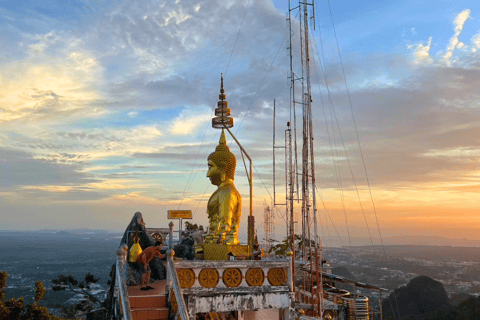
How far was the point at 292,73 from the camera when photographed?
77.3ft

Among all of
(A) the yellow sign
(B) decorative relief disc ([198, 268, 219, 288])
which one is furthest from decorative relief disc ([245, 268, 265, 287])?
(A) the yellow sign

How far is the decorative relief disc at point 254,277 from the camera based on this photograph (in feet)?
41.0

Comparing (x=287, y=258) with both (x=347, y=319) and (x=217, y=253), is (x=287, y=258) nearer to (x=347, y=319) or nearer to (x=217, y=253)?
(x=217, y=253)

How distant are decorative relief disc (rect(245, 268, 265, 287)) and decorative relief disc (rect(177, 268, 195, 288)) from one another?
1.87 meters

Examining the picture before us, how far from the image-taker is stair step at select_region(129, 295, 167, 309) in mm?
10773

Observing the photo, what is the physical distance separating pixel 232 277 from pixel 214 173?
996 centimetres

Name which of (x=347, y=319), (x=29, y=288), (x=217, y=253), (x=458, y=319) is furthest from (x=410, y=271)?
(x=217, y=253)

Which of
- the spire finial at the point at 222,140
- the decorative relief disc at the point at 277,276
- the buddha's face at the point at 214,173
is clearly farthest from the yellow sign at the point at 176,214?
the decorative relief disc at the point at 277,276

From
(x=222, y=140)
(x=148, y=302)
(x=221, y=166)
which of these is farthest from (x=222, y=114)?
(x=148, y=302)

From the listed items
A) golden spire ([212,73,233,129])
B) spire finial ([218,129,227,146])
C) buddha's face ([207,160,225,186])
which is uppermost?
golden spire ([212,73,233,129])

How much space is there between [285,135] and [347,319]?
16.5 metres

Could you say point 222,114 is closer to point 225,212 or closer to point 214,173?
point 214,173

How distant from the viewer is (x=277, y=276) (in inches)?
507

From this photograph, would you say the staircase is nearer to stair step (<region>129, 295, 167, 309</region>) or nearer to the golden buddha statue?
stair step (<region>129, 295, 167, 309</region>)
